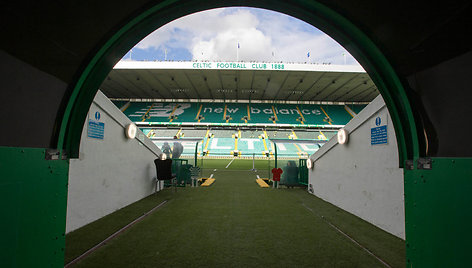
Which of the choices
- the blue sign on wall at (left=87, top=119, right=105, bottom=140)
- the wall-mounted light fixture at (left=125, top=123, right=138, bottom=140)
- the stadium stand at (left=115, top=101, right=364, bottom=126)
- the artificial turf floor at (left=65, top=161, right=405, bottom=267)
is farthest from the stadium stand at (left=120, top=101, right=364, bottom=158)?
the blue sign on wall at (left=87, top=119, right=105, bottom=140)

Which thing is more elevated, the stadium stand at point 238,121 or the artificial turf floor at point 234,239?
the stadium stand at point 238,121

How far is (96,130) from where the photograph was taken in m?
4.20

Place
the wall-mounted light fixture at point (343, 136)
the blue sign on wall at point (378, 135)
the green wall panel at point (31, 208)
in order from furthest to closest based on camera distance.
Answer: the wall-mounted light fixture at point (343, 136), the blue sign on wall at point (378, 135), the green wall panel at point (31, 208)

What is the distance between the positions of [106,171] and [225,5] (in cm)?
414

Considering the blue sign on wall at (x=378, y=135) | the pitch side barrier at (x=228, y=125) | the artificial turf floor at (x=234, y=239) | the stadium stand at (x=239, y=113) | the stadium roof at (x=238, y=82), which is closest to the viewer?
the artificial turf floor at (x=234, y=239)

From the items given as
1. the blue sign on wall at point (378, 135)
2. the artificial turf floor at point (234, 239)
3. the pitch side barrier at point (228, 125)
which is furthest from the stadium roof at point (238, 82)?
the artificial turf floor at point (234, 239)

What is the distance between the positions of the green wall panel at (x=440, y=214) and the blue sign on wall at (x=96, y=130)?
4670mm

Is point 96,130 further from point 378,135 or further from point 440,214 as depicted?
point 378,135

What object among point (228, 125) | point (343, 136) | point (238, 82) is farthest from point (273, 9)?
point (228, 125)

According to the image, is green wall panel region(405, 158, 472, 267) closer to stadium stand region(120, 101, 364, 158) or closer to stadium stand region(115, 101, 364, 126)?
stadium stand region(120, 101, 364, 158)

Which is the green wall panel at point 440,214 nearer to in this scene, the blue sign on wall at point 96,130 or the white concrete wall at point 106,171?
the white concrete wall at point 106,171

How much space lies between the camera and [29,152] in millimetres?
1402

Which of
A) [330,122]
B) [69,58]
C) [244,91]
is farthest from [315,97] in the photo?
[69,58]

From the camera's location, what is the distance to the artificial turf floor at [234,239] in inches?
107
